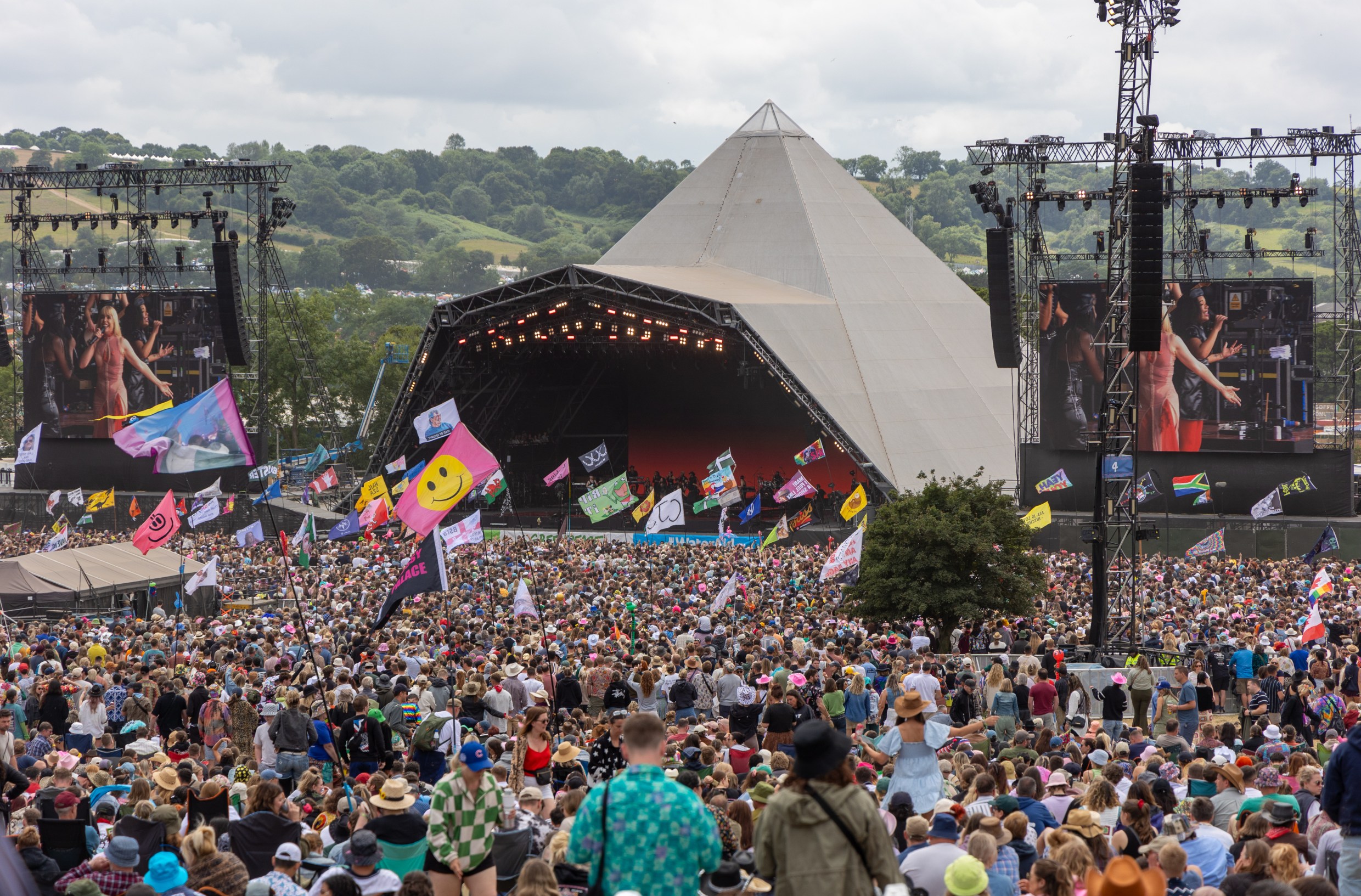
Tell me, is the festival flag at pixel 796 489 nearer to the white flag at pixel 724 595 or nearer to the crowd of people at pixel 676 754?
the crowd of people at pixel 676 754

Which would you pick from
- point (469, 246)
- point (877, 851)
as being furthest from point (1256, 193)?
point (469, 246)

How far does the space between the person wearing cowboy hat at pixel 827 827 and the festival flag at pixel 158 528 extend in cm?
2243

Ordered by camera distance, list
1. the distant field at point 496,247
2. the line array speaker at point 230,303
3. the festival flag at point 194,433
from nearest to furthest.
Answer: the festival flag at point 194,433 → the line array speaker at point 230,303 → the distant field at point 496,247

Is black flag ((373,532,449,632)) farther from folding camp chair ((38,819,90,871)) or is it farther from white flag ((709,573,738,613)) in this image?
folding camp chair ((38,819,90,871))

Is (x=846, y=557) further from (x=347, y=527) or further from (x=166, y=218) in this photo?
(x=166, y=218)

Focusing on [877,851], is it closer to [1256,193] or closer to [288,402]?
[1256,193]

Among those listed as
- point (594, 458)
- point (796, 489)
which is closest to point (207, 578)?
point (796, 489)

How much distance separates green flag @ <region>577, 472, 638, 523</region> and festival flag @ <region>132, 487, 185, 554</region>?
8253 mm

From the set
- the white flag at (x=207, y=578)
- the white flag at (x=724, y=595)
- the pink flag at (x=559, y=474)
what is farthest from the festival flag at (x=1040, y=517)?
the white flag at (x=207, y=578)

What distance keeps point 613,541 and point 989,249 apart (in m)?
11.9

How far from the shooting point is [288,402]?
2756 inches

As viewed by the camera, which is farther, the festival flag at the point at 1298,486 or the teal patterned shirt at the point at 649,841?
the festival flag at the point at 1298,486

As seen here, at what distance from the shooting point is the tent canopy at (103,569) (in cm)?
2677

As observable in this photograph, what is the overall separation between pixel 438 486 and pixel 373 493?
1911cm
